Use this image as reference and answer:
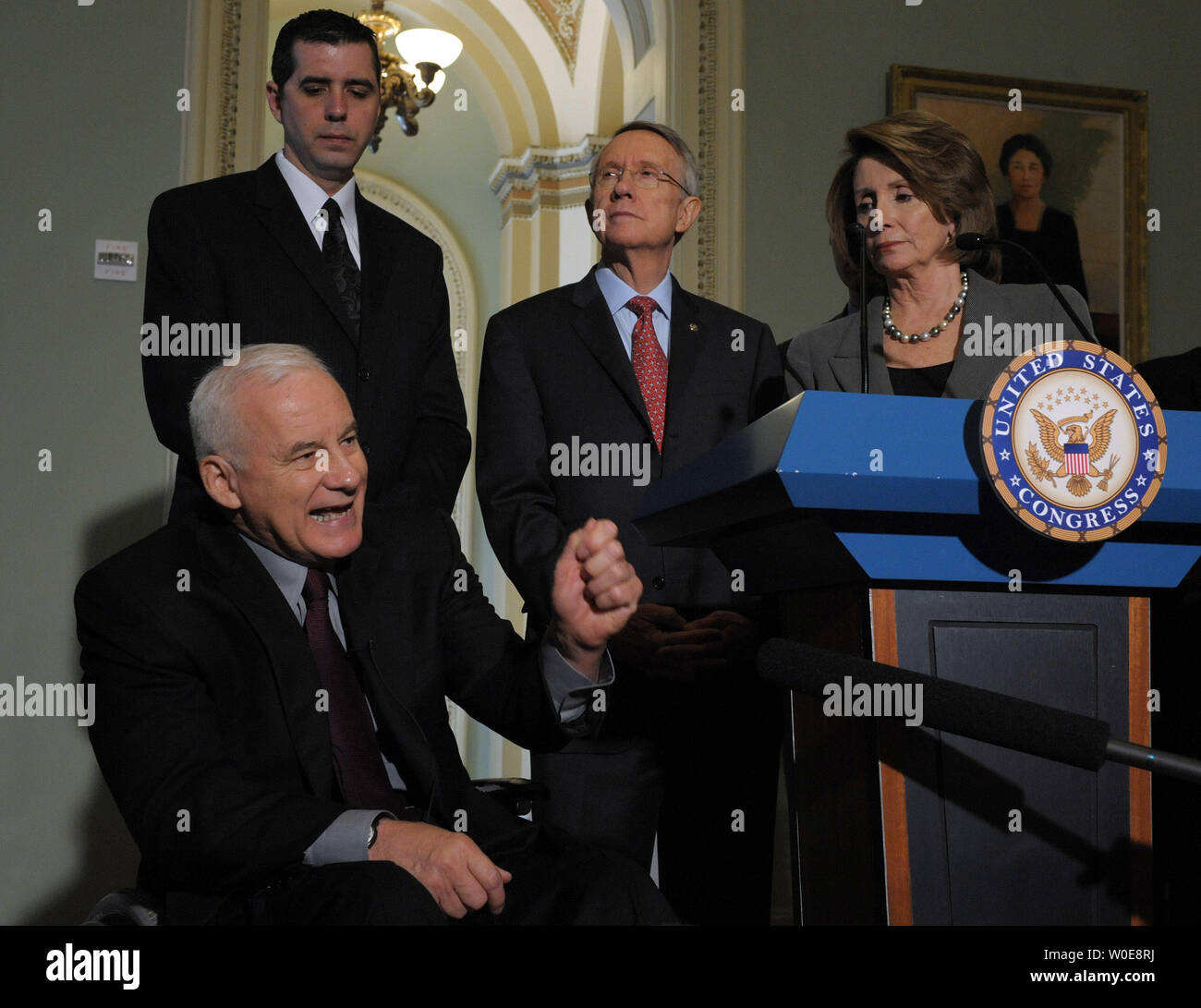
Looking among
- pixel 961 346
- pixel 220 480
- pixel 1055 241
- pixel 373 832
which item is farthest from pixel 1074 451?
pixel 1055 241

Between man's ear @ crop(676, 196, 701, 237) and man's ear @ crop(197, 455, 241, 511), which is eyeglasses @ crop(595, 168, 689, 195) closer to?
man's ear @ crop(676, 196, 701, 237)

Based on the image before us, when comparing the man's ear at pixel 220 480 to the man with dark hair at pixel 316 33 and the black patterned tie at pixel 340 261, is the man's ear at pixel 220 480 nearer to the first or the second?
the black patterned tie at pixel 340 261

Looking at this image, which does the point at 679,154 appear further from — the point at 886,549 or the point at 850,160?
the point at 886,549

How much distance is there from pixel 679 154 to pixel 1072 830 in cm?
171

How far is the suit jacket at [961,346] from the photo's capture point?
2002 mm

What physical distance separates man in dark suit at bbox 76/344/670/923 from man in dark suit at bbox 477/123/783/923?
0.43m

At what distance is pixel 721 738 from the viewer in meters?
2.36

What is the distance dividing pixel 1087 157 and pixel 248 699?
4.34 meters

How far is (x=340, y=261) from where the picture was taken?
2.53m

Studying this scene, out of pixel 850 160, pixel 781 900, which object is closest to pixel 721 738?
pixel 850 160

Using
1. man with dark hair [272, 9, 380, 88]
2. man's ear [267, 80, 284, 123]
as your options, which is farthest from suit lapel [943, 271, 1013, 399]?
man's ear [267, 80, 284, 123]

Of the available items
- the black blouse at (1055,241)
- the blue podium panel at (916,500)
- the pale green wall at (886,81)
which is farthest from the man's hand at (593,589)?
the black blouse at (1055,241)

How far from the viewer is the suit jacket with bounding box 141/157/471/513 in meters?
2.40

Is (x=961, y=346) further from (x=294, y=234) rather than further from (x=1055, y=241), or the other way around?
(x=1055, y=241)
